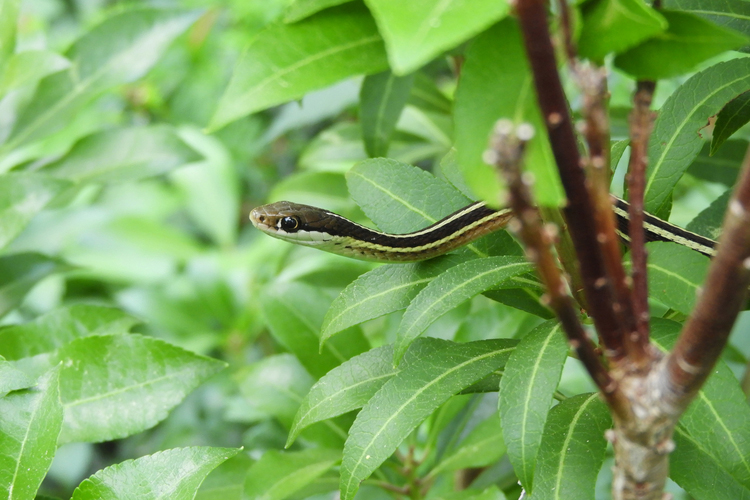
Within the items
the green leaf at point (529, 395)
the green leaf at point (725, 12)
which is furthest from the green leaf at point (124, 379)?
the green leaf at point (725, 12)

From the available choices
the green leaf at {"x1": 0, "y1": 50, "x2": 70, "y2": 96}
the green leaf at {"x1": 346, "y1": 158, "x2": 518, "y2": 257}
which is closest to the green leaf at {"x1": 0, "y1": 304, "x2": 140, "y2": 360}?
the green leaf at {"x1": 0, "y1": 50, "x2": 70, "y2": 96}

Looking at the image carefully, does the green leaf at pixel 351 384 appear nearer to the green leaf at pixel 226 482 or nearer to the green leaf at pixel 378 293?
the green leaf at pixel 378 293

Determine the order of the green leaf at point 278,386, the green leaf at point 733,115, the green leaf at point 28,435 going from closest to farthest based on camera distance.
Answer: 1. the green leaf at point 28,435
2. the green leaf at point 733,115
3. the green leaf at point 278,386

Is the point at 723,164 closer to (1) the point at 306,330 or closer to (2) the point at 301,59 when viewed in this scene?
(1) the point at 306,330

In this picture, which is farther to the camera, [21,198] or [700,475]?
[21,198]

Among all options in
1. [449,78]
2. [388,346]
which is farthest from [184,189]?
[388,346]

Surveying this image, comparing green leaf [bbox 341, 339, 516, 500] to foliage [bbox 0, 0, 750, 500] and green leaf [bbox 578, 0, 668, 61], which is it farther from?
green leaf [bbox 578, 0, 668, 61]

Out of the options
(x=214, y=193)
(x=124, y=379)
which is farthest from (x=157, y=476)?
(x=214, y=193)

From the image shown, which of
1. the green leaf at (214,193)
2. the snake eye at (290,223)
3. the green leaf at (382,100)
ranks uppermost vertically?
the green leaf at (382,100)
